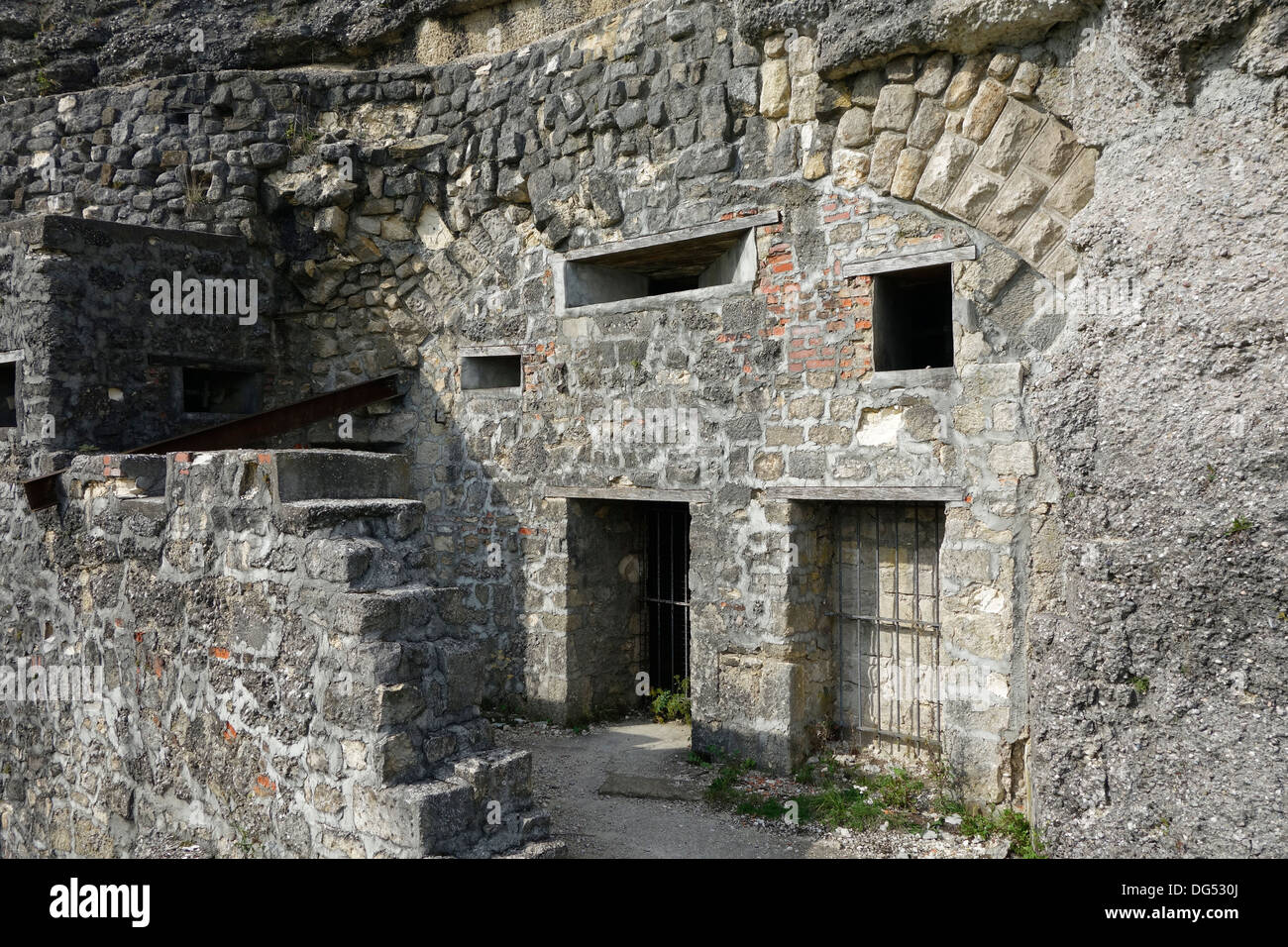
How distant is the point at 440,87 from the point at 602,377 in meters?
2.67

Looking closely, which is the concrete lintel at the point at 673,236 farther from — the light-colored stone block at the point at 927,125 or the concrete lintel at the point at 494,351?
the light-colored stone block at the point at 927,125

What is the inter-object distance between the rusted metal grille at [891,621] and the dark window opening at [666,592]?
1539 millimetres

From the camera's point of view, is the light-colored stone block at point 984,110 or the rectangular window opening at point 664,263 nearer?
the light-colored stone block at point 984,110

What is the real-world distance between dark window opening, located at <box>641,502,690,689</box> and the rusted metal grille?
1.54 metres

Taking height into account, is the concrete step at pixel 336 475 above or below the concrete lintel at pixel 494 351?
below

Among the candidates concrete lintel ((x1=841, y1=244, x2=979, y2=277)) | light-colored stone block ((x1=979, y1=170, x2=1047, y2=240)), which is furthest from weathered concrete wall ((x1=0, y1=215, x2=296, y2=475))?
light-colored stone block ((x1=979, y1=170, x2=1047, y2=240))

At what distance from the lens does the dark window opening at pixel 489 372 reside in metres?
7.96

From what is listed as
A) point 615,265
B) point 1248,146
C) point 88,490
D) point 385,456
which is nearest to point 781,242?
point 615,265

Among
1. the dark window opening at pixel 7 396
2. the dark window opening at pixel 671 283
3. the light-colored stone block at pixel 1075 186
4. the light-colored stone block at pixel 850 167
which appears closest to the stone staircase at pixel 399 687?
the light-colored stone block at pixel 850 167

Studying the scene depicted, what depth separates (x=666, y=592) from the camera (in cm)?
787

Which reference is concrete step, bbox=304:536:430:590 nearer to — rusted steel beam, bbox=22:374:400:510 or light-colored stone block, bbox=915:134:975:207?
rusted steel beam, bbox=22:374:400:510

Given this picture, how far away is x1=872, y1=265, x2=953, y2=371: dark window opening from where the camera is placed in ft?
19.3

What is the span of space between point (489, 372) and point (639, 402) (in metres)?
1.64

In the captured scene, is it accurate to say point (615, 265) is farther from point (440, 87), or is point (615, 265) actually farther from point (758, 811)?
point (758, 811)
